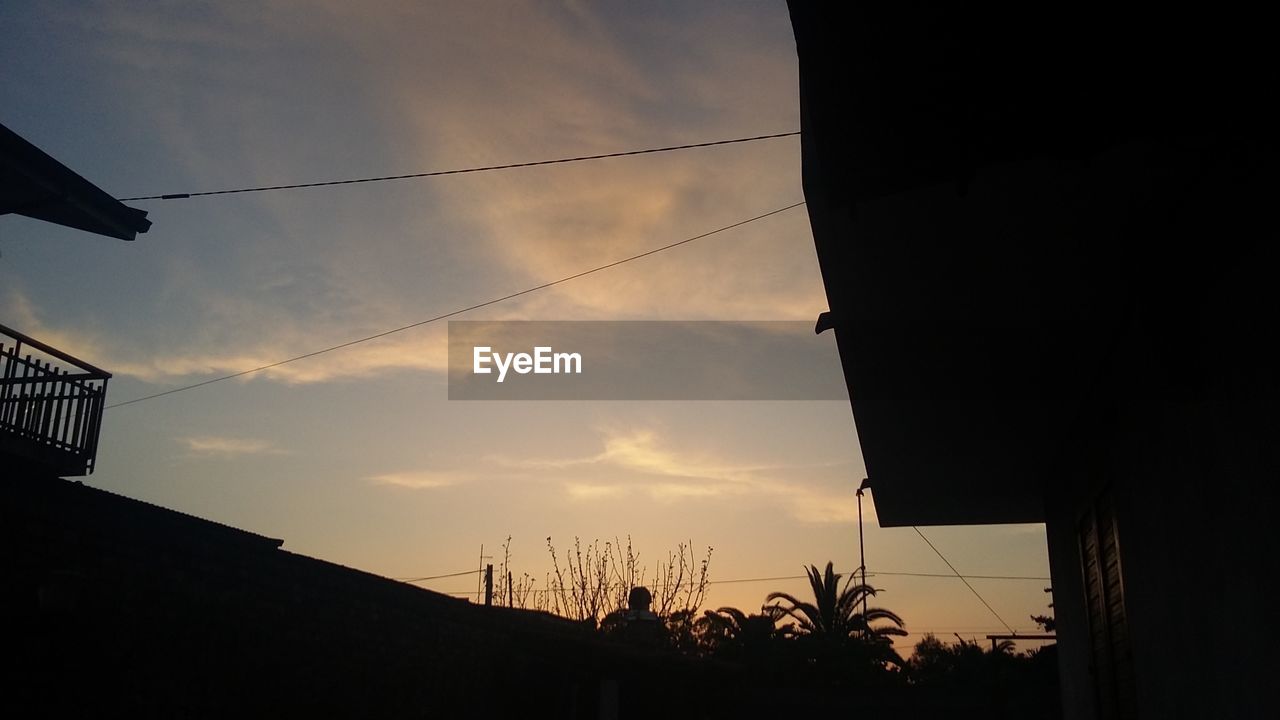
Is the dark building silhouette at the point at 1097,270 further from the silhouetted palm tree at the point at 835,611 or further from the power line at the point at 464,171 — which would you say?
the silhouetted palm tree at the point at 835,611

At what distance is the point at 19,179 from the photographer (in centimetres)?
1223

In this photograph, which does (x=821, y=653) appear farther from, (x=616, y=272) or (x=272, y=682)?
(x=272, y=682)

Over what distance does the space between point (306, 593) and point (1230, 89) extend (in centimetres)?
869

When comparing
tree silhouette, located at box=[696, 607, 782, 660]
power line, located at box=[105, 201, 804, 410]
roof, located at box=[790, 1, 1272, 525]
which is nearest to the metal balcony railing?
power line, located at box=[105, 201, 804, 410]

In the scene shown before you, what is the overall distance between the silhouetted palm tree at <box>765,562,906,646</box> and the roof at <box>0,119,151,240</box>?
23.1m

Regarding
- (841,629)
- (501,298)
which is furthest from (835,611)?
(501,298)

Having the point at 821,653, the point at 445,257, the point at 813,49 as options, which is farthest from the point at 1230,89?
the point at 821,653

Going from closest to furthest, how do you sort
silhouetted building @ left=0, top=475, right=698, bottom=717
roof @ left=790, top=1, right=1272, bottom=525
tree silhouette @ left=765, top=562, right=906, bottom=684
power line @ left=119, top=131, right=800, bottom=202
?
roof @ left=790, top=1, right=1272, bottom=525 → silhouetted building @ left=0, top=475, right=698, bottom=717 → power line @ left=119, top=131, right=800, bottom=202 → tree silhouette @ left=765, top=562, right=906, bottom=684

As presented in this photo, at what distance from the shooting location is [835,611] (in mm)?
32594

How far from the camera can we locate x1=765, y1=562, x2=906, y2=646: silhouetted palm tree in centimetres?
3197

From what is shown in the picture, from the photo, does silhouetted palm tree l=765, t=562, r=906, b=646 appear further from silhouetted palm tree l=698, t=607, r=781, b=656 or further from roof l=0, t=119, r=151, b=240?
roof l=0, t=119, r=151, b=240

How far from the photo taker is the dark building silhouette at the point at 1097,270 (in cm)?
246

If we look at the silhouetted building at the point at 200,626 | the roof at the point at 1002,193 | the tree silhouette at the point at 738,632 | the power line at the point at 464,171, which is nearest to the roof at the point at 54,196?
the power line at the point at 464,171

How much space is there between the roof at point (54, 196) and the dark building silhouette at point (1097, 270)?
10.4m
